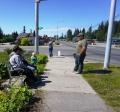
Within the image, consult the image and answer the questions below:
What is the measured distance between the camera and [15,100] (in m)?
6.80

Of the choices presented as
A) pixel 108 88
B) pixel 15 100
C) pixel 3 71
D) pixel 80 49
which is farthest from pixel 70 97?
pixel 80 49

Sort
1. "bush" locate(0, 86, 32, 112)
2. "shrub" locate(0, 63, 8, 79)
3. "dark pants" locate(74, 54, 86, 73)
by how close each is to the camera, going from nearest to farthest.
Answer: "bush" locate(0, 86, 32, 112) < "shrub" locate(0, 63, 8, 79) < "dark pants" locate(74, 54, 86, 73)

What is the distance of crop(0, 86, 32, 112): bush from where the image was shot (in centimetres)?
622

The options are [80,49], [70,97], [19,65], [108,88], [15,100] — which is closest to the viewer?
[15,100]

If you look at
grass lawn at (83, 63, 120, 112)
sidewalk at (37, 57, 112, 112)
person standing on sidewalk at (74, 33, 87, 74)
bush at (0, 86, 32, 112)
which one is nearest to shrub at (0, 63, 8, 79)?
sidewalk at (37, 57, 112, 112)

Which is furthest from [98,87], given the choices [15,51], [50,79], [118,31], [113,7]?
[118,31]

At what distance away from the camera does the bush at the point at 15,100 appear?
20.4ft

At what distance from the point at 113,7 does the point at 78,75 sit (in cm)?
508

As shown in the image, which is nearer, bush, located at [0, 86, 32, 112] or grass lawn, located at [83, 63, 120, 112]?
bush, located at [0, 86, 32, 112]

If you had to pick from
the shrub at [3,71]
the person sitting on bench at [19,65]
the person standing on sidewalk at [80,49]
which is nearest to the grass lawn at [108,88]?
the person standing on sidewalk at [80,49]

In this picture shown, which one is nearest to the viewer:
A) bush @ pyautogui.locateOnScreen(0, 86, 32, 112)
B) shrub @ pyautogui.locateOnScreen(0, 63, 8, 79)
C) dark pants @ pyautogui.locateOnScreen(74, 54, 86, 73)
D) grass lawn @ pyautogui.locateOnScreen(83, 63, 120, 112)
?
bush @ pyautogui.locateOnScreen(0, 86, 32, 112)

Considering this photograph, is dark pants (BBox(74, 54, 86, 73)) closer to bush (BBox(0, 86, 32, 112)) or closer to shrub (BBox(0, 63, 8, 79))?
shrub (BBox(0, 63, 8, 79))

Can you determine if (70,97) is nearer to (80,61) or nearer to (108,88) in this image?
(108,88)

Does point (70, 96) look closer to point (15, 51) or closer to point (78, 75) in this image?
point (15, 51)
